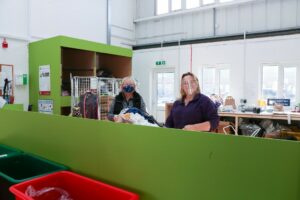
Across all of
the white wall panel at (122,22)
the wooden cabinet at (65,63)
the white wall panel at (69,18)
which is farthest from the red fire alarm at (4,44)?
the white wall panel at (122,22)

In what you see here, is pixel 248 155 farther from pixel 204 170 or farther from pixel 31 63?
pixel 31 63

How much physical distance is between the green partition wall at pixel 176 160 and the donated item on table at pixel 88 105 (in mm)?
2170

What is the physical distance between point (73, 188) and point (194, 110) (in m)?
1.07

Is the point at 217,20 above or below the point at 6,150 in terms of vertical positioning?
above

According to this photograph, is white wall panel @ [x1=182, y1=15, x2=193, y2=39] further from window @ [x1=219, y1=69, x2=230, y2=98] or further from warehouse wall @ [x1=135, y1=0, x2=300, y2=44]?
window @ [x1=219, y1=69, x2=230, y2=98]

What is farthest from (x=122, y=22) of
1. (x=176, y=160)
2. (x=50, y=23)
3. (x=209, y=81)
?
(x=176, y=160)

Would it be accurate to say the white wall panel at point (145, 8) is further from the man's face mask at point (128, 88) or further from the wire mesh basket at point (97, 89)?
the man's face mask at point (128, 88)

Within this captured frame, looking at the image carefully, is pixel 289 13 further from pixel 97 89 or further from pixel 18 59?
pixel 18 59

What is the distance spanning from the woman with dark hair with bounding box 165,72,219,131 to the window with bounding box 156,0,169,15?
14.0ft

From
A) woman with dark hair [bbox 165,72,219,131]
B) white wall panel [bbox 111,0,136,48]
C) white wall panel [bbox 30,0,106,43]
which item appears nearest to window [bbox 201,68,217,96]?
white wall panel [bbox 111,0,136,48]

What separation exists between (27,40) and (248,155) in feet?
13.8

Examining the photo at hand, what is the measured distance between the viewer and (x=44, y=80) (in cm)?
387

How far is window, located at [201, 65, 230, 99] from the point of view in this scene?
5.06 m

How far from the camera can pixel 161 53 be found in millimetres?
5766
